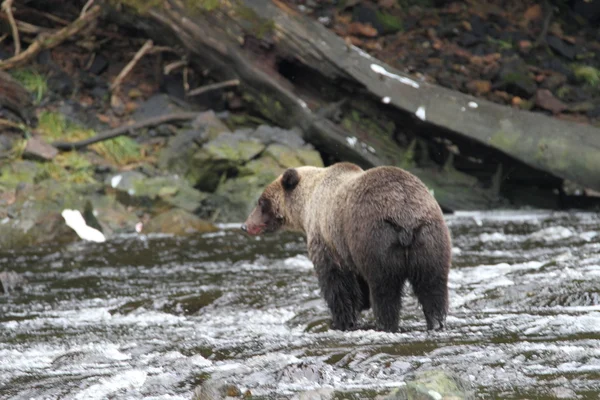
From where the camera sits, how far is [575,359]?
185 inches

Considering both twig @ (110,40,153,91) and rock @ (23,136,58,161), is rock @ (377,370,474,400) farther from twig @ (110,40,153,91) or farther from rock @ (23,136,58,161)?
twig @ (110,40,153,91)

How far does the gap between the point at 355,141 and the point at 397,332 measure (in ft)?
26.8

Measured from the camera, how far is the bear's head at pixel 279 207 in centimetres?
745

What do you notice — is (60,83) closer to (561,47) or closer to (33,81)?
(33,81)

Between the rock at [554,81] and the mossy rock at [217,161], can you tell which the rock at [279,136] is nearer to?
the mossy rock at [217,161]

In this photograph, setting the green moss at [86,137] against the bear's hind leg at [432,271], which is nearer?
the bear's hind leg at [432,271]

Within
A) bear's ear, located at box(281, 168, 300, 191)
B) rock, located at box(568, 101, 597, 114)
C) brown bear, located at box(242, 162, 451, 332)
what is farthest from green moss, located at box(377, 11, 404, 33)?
brown bear, located at box(242, 162, 451, 332)

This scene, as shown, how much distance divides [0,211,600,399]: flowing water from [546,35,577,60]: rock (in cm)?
745

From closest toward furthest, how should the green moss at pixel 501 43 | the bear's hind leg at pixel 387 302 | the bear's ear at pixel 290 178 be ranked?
the bear's hind leg at pixel 387 302
the bear's ear at pixel 290 178
the green moss at pixel 501 43

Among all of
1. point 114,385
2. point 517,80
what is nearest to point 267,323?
point 114,385

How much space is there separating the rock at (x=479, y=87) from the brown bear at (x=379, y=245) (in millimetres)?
10917

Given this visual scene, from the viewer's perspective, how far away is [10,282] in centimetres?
909

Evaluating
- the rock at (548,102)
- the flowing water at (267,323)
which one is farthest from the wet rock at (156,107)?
the rock at (548,102)

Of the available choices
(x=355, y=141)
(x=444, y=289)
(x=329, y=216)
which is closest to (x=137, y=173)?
(x=355, y=141)
